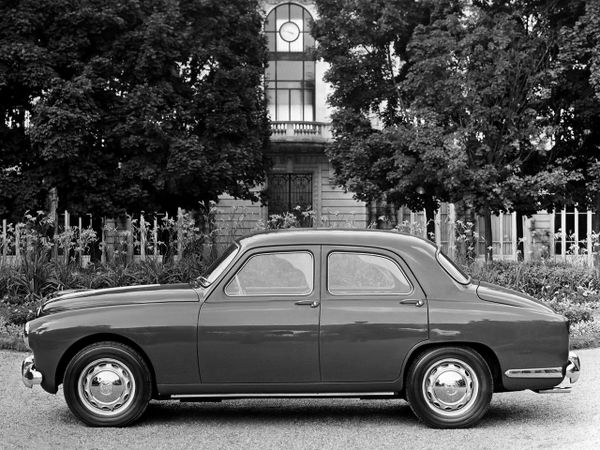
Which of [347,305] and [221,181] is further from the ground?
[221,181]

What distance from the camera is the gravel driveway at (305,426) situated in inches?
281

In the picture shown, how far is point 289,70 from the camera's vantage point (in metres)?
43.3

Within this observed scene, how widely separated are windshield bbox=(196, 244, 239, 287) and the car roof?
0.11 m

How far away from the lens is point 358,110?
3316 cm

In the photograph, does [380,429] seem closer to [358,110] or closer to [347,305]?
[347,305]

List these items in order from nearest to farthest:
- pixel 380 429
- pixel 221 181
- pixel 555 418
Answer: pixel 380 429
pixel 555 418
pixel 221 181

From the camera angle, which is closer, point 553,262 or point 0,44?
point 553,262

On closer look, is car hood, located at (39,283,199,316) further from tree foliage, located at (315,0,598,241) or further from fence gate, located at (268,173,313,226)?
fence gate, located at (268,173,313,226)

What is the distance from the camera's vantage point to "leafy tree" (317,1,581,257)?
2750 centimetres

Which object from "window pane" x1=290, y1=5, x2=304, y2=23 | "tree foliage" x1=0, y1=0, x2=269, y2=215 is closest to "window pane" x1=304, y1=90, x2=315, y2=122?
"window pane" x1=290, y1=5, x2=304, y2=23

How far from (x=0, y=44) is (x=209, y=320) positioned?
22391 millimetres

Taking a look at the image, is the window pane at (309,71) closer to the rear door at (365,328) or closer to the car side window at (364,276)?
the car side window at (364,276)

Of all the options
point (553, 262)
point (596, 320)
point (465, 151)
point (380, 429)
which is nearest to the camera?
point (380, 429)

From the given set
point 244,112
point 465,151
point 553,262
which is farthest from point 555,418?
point 244,112
